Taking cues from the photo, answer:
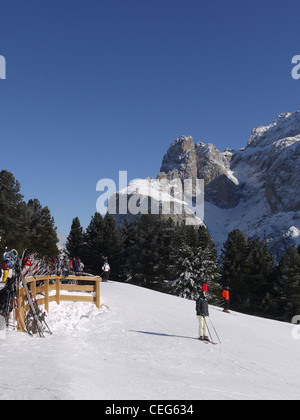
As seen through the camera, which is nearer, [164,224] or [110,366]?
[110,366]

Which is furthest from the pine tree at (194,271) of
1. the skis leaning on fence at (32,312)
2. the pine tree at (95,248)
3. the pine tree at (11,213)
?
the skis leaning on fence at (32,312)

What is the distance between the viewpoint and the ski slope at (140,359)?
18.8ft

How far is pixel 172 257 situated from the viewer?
3944 centimetres

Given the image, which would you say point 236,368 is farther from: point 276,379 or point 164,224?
point 164,224

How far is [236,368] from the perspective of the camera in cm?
880

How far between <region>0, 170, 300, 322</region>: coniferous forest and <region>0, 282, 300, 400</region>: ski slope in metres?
22.2

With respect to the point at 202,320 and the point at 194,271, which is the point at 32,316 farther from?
the point at 194,271

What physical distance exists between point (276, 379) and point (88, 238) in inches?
1755

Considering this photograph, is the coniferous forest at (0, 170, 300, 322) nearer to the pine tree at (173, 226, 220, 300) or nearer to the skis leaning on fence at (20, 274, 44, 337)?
the pine tree at (173, 226, 220, 300)

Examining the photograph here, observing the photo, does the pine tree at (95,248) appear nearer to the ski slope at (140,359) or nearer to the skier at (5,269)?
the ski slope at (140,359)

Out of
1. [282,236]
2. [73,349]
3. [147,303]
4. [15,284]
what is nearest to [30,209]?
[147,303]

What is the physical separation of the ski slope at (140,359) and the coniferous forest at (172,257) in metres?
22.2

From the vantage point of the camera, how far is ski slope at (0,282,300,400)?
5719 mm
